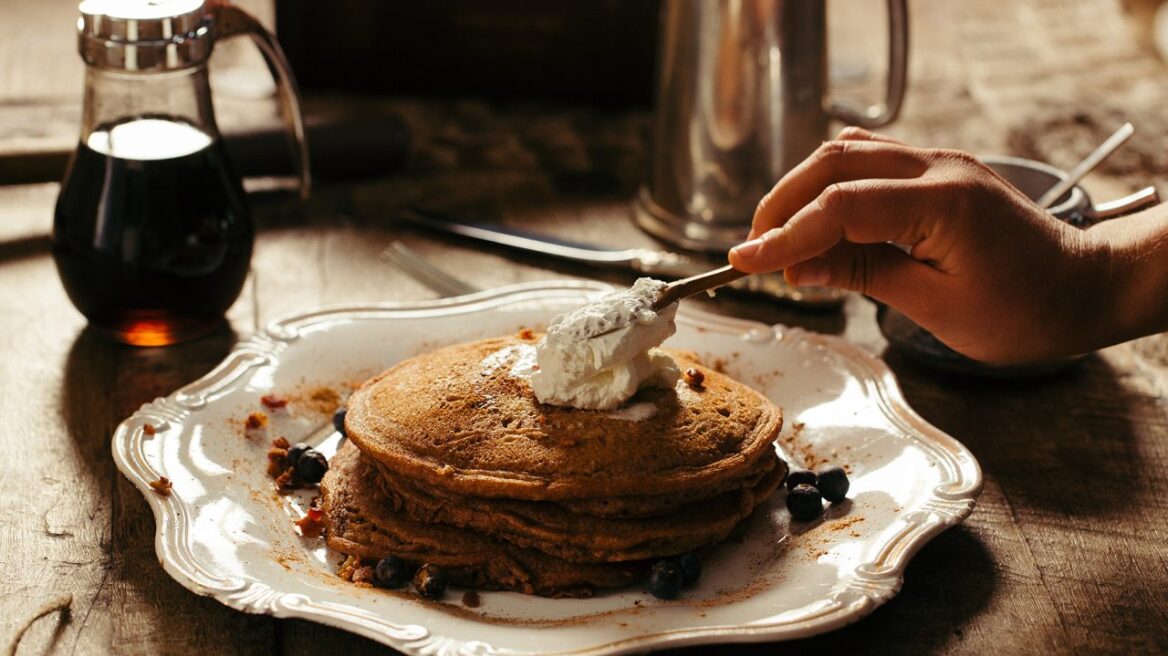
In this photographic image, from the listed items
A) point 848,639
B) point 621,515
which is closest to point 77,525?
point 621,515

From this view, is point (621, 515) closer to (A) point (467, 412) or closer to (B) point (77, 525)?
(A) point (467, 412)

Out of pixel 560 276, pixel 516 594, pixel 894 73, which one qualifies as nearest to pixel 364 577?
pixel 516 594

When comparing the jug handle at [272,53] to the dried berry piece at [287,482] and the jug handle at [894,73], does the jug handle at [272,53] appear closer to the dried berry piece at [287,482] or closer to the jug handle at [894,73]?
the dried berry piece at [287,482]

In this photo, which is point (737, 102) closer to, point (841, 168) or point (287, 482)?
point (841, 168)

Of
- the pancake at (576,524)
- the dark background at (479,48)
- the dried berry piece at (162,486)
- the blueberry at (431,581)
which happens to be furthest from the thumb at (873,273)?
the dark background at (479,48)

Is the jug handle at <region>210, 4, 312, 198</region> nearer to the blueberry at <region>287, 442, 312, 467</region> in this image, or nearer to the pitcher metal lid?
the pitcher metal lid
